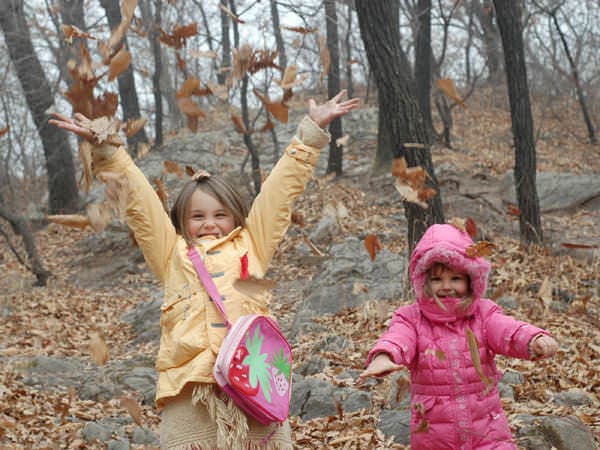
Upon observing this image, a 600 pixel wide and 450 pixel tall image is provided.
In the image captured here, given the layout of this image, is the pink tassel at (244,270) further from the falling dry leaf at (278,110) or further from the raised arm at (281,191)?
the falling dry leaf at (278,110)

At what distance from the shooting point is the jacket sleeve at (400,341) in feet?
8.41

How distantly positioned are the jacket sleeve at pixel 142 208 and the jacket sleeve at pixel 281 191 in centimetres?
38

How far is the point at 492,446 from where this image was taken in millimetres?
2670

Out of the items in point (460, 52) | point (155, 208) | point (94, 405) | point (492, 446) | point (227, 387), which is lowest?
point (94, 405)

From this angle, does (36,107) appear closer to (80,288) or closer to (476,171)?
(80,288)

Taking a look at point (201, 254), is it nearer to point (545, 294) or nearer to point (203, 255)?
point (203, 255)

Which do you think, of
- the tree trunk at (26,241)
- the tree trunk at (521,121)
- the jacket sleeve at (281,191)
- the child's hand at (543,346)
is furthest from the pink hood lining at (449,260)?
the tree trunk at (26,241)

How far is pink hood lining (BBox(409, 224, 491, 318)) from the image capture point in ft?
9.50

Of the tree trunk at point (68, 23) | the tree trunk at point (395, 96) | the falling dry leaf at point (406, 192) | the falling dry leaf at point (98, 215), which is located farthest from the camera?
the tree trunk at point (68, 23)

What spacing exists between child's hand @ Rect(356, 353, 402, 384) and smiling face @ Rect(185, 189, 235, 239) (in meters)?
0.87

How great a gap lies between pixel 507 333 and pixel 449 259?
1.37 ft

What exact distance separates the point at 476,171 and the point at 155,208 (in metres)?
11.6

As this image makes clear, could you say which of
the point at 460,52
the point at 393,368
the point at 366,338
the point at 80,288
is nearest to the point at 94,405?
the point at 366,338

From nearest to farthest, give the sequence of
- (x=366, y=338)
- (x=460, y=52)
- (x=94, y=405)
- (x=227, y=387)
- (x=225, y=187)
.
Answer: (x=227, y=387) → (x=225, y=187) → (x=94, y=405) → (x=366, y=338) → (x=460, y=52)
